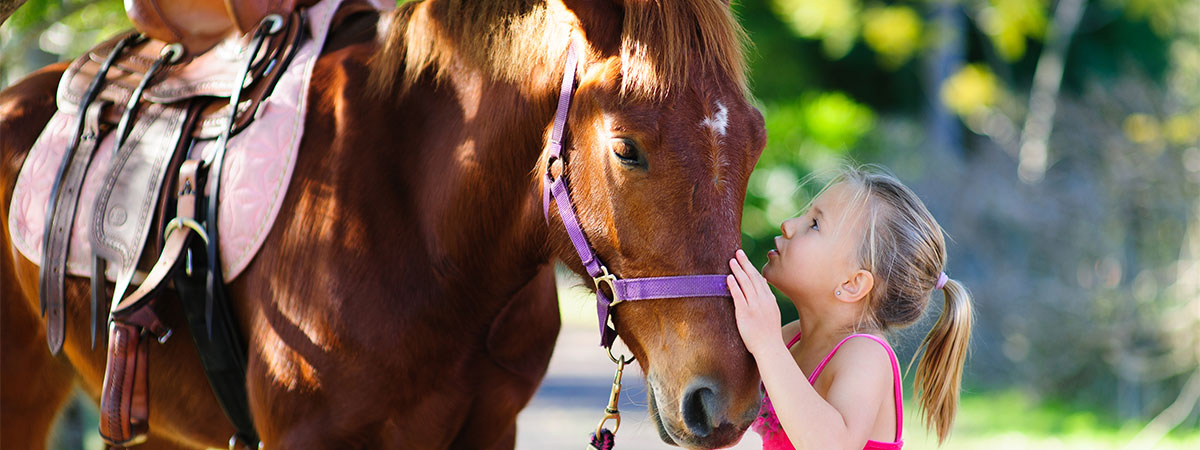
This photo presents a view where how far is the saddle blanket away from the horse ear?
684 millimetres

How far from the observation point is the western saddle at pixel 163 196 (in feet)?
7.09

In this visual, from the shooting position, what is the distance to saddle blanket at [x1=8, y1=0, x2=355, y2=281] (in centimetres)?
212

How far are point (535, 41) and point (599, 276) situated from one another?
0.49m

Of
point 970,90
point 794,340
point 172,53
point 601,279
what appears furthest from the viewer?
point 970,90

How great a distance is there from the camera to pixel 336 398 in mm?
2039

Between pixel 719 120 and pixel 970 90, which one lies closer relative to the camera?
pixel 719 120

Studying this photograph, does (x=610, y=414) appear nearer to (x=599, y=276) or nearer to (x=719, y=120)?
(x=599, y=276)

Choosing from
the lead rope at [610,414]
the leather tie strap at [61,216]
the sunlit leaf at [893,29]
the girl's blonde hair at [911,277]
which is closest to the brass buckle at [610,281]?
the lead rope at [610,414]

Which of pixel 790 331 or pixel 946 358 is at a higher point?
pixel 946 358

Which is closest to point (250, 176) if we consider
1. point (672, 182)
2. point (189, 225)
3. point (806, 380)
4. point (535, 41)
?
point (189, 225)

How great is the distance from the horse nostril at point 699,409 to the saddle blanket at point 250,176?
98cm

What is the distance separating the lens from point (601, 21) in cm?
187

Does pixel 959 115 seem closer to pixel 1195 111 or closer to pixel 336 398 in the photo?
pixel 1195 111

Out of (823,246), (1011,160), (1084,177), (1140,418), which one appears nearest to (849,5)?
(1011,160)
